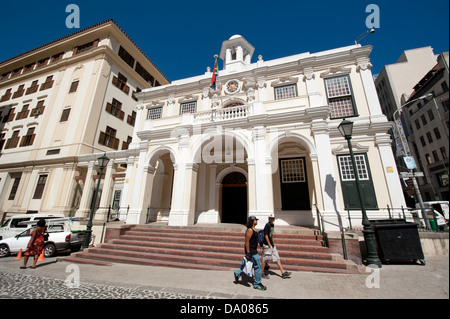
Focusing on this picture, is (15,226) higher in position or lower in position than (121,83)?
lower

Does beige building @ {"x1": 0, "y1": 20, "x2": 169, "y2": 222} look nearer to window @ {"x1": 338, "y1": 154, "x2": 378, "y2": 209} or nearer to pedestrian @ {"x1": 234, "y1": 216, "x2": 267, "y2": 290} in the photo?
pedestrian @ {"x1": 234, "y1": 216, "x2": 267, "y2": 290}

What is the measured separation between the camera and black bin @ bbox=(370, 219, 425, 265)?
253 inches

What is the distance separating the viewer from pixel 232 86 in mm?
15633

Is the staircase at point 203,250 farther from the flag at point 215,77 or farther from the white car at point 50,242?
the flag at point 215,77

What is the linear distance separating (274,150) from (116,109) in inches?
798

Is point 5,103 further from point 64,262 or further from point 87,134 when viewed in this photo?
point 64,262

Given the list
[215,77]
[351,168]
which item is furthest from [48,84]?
[351,168]

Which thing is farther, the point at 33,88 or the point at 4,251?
the point at 33,88

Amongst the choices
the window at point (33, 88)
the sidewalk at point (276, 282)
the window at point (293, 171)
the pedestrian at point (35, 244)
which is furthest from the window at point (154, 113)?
the window at point (33, 88)

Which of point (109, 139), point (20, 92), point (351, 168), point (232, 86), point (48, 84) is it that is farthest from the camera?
point (20, 92)

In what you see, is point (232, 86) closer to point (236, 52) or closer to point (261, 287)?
point (236, 52)

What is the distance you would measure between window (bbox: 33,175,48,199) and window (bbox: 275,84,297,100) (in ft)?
76.1
